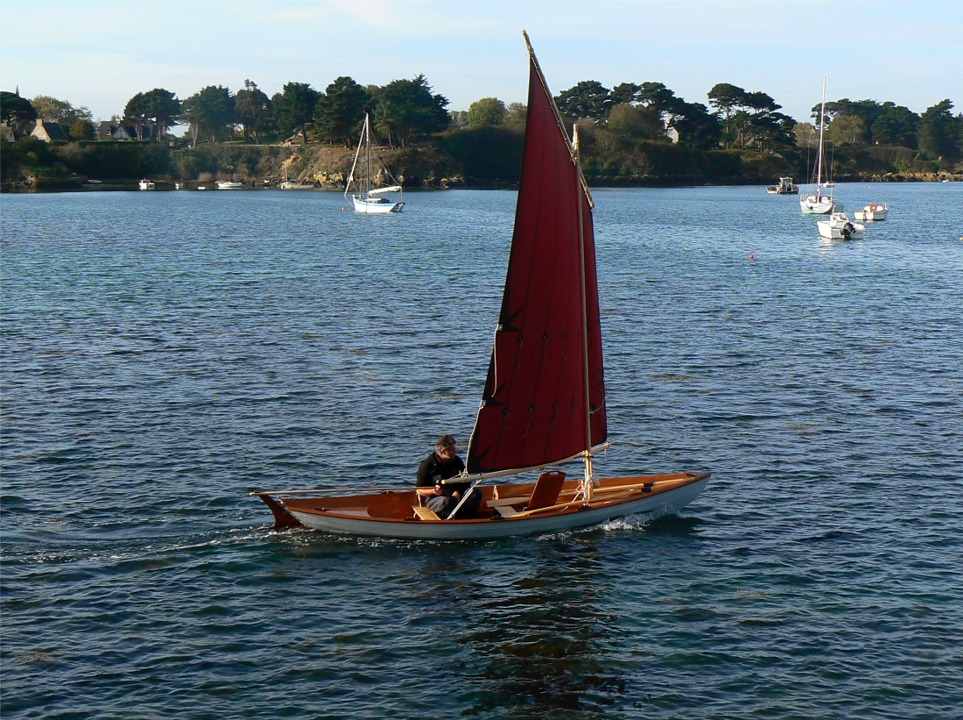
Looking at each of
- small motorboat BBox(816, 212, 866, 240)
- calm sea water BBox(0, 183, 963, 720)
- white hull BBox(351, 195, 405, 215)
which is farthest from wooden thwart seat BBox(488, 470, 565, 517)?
white hull BBox(351, 195, 405, 215)

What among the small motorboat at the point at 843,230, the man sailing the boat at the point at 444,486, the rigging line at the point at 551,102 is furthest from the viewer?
the small motorboat at the point at 843,230

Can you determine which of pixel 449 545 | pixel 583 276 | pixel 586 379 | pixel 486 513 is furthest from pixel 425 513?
pixel 583 276

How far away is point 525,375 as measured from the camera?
28219 millimetres

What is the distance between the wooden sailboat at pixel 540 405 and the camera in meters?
26.7

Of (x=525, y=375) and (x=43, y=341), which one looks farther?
(x=43, y=341)

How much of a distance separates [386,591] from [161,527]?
7.40m

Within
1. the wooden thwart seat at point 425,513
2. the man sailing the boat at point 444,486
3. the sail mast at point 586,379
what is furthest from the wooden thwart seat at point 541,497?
the wooden thwart seat at point 425,513

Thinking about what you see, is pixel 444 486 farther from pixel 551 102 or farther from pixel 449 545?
pixel 551 102

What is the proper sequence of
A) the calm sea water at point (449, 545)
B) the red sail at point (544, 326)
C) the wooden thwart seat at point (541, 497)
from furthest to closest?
the wooden thwart seat at point (541, 497) < the red sail at point (544, 326) < the calm sea water at point (449, 545)

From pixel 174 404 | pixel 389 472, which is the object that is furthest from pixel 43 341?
pixel 389 472

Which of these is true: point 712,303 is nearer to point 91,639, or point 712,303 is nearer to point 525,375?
point 525,375

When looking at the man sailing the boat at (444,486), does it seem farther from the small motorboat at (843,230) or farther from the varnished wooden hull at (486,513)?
the small motorboat at (843,230)

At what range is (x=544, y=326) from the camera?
92.0 feet

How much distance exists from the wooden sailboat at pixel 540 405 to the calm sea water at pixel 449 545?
2.51ft
